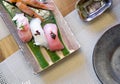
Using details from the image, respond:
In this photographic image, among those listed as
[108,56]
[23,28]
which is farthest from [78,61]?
[23,28]

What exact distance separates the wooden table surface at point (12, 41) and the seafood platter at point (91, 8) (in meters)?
0.04

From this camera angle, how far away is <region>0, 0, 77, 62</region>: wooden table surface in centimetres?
95

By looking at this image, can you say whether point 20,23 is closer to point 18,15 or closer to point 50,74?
point 18,15

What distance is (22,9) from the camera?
3.15 feet

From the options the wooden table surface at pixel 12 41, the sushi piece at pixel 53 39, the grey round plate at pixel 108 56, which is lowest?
the grey round plate at pixel 108 56

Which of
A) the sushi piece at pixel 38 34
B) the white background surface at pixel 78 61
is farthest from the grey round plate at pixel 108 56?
the sushi piece at pixel 38 34

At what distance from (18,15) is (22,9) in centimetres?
3

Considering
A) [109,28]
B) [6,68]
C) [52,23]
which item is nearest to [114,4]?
[109,28]

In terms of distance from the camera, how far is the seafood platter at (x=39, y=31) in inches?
36.0

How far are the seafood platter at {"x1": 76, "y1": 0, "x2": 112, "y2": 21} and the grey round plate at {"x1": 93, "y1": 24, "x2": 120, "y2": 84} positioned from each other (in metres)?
0.09

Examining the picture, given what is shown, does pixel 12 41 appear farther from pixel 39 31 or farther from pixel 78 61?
pixel 78 61

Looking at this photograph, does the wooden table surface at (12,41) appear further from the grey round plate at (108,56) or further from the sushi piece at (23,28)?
the grey round plate at (108,56)

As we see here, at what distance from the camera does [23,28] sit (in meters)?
0.92

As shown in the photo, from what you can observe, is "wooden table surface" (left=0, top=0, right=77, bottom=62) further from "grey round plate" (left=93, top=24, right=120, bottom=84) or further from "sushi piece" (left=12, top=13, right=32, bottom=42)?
"grey round plate" (left=93, top=24, right=120, bottom=84)
